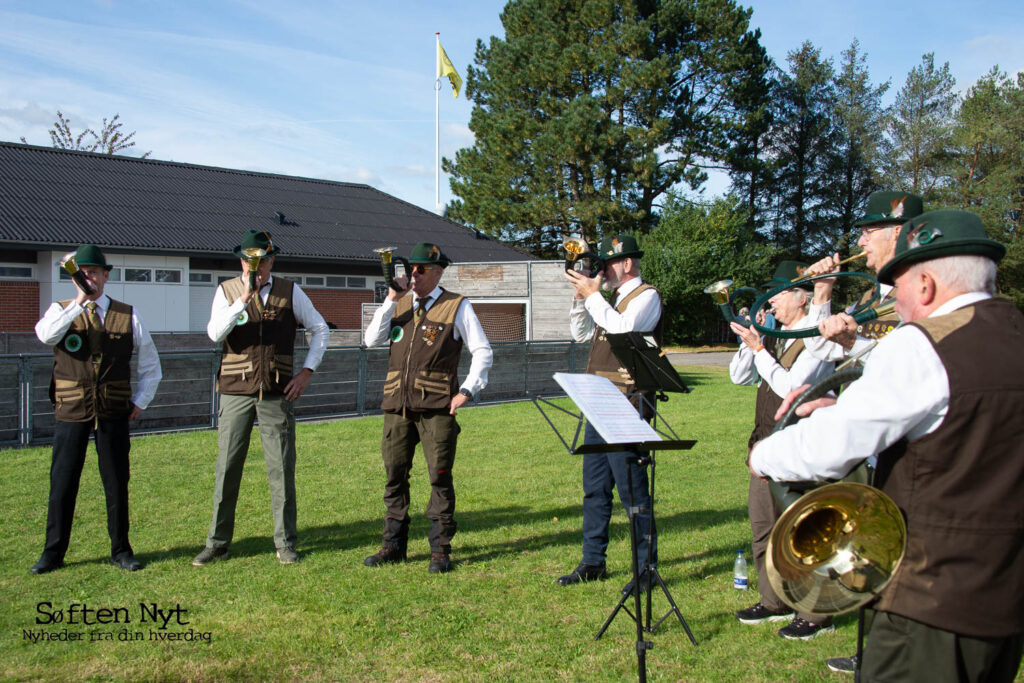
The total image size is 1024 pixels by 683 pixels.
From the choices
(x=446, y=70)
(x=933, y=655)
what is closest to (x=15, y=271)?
(x=446, y=70)

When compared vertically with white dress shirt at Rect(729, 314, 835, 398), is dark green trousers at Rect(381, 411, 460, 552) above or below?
below

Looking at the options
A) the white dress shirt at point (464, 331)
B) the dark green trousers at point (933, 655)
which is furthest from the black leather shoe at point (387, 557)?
the dark green trousers at point (933, 655)

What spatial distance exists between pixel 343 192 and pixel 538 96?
11.5 metres

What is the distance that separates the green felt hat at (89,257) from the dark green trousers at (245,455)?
130 centimetres

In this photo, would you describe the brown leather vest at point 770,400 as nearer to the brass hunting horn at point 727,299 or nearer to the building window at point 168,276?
the brass hunting horn at point 727,299

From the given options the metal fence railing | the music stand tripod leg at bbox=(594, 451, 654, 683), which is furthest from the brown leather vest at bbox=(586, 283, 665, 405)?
the metal fence railing

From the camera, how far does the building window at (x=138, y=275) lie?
2365 cm

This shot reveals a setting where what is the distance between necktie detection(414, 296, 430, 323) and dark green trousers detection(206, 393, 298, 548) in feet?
3.78

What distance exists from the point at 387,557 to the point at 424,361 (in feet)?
4.78

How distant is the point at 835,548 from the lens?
7.55 feet

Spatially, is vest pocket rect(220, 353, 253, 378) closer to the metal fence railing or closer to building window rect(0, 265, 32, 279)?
the metal fence railing

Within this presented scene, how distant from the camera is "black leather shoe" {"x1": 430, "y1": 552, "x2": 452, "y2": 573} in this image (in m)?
5.45

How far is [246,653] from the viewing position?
4.12 m

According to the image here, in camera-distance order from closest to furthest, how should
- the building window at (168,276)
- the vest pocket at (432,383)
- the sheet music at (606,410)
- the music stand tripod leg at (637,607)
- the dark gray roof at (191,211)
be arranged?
the sheet music at (606,410)
the music stand tripod leg at (637,607)
the vest pocket at (432,383)
the dark gray roof at (191,211)
the building window at (168,276)
